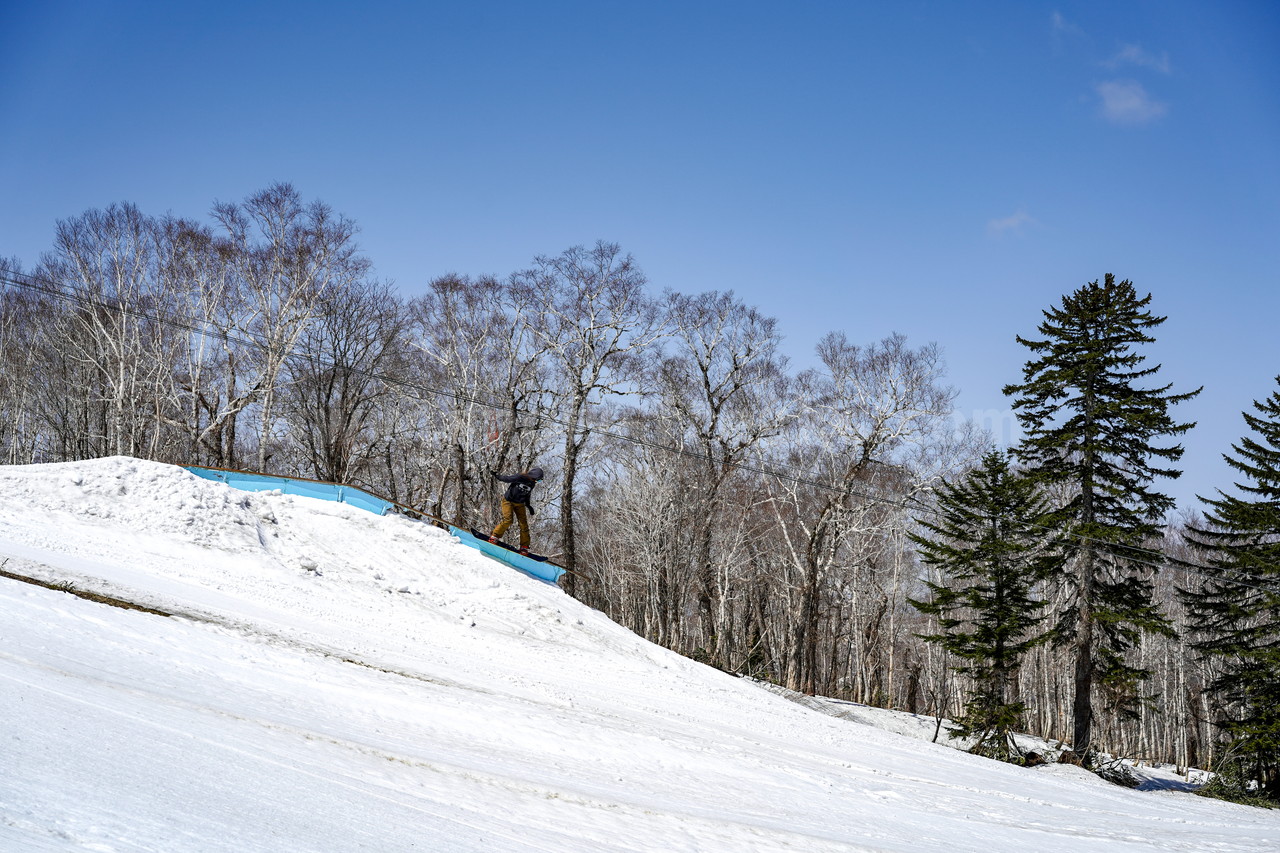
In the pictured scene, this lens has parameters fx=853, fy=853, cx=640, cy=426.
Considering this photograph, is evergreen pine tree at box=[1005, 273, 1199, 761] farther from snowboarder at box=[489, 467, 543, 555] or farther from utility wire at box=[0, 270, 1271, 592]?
snowboarder at box=[489, 467, 543, 555]

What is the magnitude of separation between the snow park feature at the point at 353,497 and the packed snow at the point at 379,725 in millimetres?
1442

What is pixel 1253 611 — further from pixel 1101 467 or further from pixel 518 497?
pixel 518 497

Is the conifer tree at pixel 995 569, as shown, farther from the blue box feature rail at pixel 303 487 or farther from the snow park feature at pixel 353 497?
the blue box feature rail at pixel 303 487

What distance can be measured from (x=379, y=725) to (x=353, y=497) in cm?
1700

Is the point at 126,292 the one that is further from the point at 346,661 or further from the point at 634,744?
the point at 634,744

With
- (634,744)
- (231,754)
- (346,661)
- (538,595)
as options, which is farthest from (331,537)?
(231,754)

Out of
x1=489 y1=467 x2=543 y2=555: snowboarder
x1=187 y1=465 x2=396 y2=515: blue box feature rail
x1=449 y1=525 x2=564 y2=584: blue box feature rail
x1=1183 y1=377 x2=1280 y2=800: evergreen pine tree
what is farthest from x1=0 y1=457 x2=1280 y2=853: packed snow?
x1=1183 y1=377 x2=1280 y2=800: evergreen pine tree

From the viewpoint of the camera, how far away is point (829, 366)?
3528cm

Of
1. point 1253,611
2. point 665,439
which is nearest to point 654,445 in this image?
point 665,439

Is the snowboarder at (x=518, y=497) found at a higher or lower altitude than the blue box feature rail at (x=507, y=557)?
higher

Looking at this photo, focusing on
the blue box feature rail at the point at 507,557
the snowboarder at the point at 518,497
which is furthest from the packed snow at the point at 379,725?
the snowboarder at the point at 518,497

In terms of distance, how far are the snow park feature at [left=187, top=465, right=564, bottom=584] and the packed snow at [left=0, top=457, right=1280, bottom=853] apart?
1.44 meters

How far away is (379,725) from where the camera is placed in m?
8.62

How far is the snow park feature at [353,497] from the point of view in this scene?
78.2 feet
